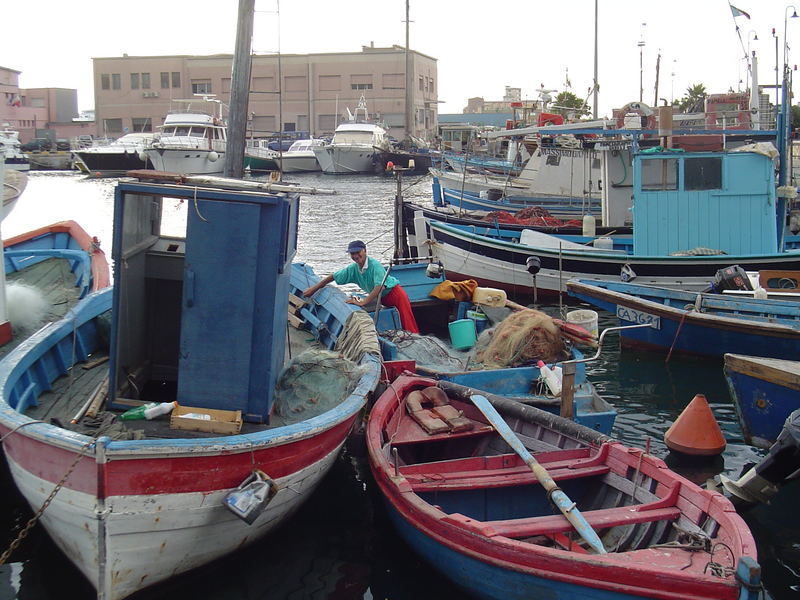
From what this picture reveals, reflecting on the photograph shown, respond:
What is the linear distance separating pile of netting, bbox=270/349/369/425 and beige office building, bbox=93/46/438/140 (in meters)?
72.2

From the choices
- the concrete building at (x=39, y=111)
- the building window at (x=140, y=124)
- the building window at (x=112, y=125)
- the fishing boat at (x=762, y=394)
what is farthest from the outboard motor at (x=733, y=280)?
the building window at (x=112, y=125)

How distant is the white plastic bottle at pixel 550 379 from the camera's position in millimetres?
8242

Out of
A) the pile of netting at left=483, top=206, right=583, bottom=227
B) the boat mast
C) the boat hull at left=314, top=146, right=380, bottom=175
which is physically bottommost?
→ the pile of netting at left=483, top=206, right=583, bottom=227

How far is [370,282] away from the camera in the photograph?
977 centimetres

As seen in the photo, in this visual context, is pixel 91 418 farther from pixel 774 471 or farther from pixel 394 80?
pixel 394 80

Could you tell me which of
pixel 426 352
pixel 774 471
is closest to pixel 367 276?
pixel 426 352

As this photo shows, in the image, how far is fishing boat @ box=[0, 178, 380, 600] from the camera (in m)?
5.29

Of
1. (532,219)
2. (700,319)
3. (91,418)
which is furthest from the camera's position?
(532,219)

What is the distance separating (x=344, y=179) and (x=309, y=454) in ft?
170

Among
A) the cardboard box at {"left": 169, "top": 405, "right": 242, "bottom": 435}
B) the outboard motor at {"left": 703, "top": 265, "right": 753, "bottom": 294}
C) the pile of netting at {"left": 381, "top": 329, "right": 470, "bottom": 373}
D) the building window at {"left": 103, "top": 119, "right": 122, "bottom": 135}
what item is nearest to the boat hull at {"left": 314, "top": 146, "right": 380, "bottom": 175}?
the building window at {"left": 103, "top": 119, "right": 122, "bottom": 135}

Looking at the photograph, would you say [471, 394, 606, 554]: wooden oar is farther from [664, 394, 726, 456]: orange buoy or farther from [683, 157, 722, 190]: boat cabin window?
[683, 157, 722, 190]: boat cabin window

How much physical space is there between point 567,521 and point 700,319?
6540mm

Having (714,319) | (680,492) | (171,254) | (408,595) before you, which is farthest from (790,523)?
(171,254)

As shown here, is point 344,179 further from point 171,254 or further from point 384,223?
point 171,254
